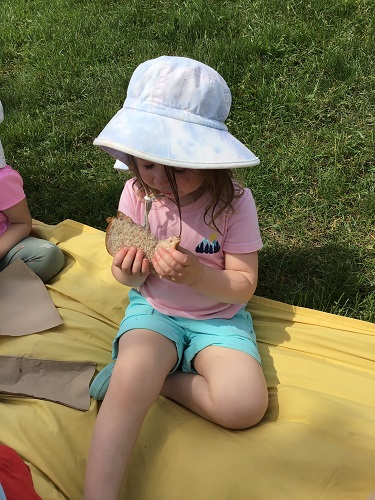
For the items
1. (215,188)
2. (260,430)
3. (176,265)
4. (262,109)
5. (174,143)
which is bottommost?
(260,430)

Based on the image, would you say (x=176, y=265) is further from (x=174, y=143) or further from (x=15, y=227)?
(x=15, y=227)

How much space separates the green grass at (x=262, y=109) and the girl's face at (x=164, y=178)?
2.65 feet

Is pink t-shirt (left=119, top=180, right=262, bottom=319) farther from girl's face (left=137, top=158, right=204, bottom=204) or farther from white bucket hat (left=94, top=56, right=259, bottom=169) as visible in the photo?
white bucket hat (left=94, top=56, right=259, bottom=169)

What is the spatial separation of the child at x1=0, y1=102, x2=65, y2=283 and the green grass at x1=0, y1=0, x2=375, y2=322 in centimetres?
42

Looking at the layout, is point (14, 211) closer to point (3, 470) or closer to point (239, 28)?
point (3, 470)

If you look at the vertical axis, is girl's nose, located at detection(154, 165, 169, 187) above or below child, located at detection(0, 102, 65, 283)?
above

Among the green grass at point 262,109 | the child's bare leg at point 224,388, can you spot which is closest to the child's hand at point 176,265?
the child's bare leg at point 224,388

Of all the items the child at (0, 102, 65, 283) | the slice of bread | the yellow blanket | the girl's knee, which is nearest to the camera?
the yellow blanket

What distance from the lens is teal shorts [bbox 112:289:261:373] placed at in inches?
70.7

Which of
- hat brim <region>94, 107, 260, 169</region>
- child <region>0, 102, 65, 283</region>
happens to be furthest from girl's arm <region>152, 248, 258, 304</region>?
child <region>0, 102, 65, 283</region>

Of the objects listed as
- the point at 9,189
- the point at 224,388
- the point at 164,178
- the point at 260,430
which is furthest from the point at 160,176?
the point at 9,189

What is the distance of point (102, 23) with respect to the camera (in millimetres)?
4027

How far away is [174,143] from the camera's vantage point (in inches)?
60.2

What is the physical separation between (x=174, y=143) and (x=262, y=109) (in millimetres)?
1692
